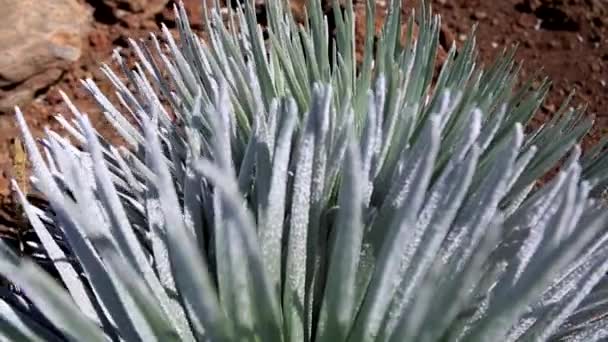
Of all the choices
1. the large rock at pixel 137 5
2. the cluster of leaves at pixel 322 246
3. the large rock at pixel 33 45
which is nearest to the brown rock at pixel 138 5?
the large rock at pixel 137 5

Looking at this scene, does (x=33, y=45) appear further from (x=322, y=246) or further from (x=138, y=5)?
(x=322, y=246)

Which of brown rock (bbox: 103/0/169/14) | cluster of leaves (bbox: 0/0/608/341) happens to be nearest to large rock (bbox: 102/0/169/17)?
brown rock (bbox: 103/0/169/14)

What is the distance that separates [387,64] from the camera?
47.8 inches

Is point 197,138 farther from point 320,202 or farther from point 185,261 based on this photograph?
point 185,261

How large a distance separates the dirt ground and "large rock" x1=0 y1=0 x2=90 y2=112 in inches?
1.5

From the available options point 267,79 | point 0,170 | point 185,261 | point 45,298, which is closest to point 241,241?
point 185,261

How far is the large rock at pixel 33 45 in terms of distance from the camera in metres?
2.01

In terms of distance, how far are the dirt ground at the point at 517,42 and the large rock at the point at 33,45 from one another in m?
0.04

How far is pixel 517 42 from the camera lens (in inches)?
80.4

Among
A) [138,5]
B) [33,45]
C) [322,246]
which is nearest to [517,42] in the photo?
[138,5]

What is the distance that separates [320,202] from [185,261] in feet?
0.87

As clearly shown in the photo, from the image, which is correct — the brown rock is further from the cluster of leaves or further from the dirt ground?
the cluster of leaves

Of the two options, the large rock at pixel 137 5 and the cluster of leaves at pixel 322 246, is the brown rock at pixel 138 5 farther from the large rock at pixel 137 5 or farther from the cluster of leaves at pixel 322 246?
the cluster of leaves at pixel 322 246

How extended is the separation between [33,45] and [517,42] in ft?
3.71
